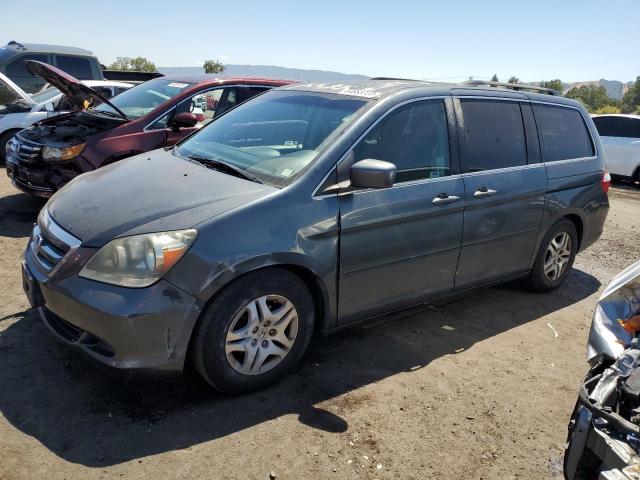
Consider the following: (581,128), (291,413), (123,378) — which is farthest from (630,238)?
(123,378)

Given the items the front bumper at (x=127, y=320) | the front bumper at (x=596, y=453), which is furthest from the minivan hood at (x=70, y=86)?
the front bumper at (x=596, y=453)

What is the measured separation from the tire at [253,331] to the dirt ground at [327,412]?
6.1 inches

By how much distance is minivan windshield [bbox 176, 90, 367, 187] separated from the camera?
3.54 metres

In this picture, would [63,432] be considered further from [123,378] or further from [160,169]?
[160,169]

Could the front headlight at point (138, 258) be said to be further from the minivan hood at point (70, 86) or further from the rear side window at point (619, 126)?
the rear side window at point (619, 126)

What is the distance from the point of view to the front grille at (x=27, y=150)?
6.11m

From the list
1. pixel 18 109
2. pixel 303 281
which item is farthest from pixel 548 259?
pixel 18 109

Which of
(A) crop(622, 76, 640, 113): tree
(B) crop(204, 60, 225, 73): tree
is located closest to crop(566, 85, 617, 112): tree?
(A) crop(622, 76, 640, 113): tree

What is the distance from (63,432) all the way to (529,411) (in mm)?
2647

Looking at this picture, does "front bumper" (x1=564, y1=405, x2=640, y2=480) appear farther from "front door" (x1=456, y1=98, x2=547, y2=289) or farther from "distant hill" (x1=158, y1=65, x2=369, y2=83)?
"distant hill" (x1=158, y1=65, x2=369, y2=83)

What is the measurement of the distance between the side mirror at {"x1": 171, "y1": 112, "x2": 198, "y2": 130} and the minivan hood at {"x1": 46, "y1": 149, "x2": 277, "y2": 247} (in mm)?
2470

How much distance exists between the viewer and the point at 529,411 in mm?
3438

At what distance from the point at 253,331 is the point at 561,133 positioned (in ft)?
11.5

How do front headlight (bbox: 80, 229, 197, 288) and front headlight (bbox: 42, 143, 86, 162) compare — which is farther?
front headlight (bbox: 42, 143, 86, 162)
